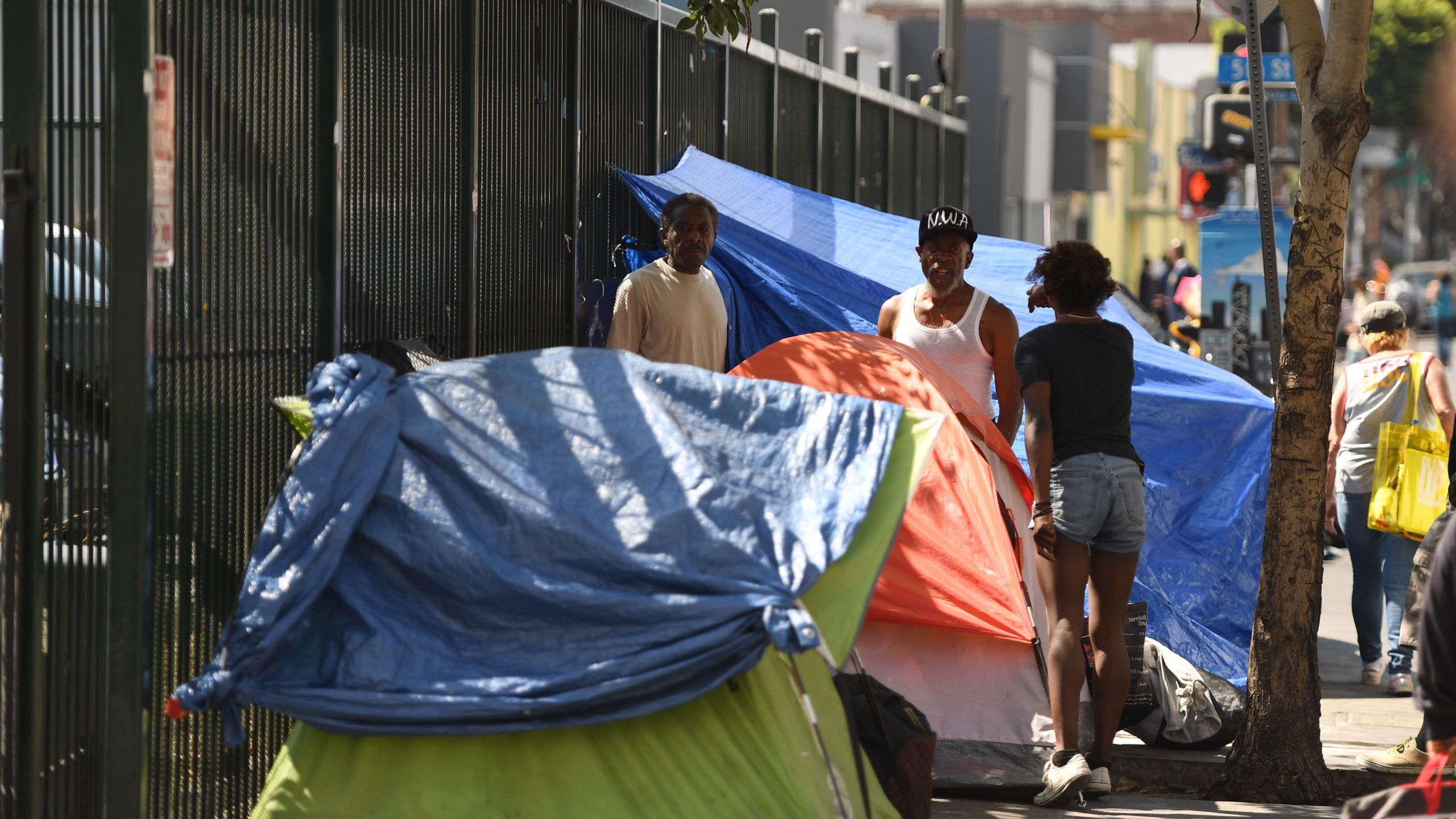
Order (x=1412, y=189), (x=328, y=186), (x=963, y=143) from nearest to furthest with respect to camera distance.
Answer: (x=328, y=186), (x=963, y=143), (x=1412, y=189)

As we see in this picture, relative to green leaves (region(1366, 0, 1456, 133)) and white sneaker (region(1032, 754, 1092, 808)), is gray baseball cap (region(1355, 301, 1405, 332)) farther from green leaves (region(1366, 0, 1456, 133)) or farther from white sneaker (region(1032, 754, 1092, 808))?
green leaves (region(1366, 0, 1456, 133))

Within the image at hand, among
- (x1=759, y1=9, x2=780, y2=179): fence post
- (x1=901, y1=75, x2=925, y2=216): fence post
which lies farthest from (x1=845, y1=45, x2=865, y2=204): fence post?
(x1=759, y1=9, x2=780, y2=179): fence post

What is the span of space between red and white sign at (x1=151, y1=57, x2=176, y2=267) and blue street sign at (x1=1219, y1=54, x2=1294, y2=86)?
29.5ft

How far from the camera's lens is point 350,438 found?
4340 mm

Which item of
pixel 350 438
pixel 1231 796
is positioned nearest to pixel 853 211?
pixel 1231 796

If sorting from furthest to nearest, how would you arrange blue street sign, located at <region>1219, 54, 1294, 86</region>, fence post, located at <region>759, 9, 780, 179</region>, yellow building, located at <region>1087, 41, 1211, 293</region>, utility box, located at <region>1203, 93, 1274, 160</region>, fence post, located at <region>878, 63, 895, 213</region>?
1. yellow building, located at <region>1087, 41, 1211, 293</region>
2. fence post, located at <region>878, 63, 895, 213</region>
3. utility box, located at <region>1203, 93, 1274, 160</region>
4. blue street sign, located at <region>1219, 54, 1294, 86</region>
5. fence post, located at <region>759, 9, 780, 179</region>

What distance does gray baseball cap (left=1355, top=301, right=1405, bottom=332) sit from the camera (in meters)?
8.54

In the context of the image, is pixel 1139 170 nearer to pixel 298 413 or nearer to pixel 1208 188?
pixel 1208 188

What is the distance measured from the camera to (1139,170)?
5053cm

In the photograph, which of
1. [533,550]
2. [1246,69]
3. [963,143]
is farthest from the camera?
[963,143]

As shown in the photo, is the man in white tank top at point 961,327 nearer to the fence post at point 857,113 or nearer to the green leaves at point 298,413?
the green leaves at point 298,413

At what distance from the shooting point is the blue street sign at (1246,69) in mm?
12766

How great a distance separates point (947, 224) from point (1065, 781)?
2.05m

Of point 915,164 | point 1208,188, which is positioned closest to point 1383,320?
point 1208,188
